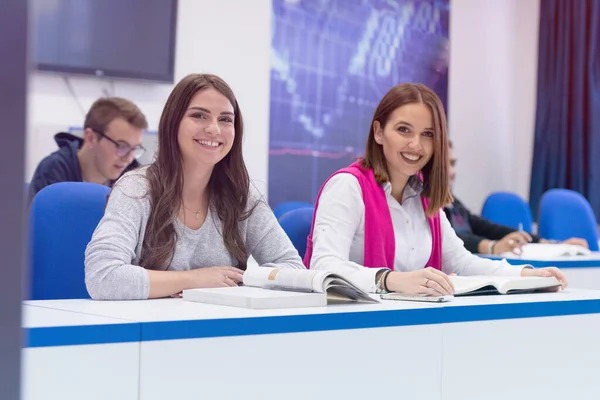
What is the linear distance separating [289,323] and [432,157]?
1278 mm

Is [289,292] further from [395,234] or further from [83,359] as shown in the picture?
[395,234]

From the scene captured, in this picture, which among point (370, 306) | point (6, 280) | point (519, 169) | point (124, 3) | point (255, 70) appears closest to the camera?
point (6, 280)

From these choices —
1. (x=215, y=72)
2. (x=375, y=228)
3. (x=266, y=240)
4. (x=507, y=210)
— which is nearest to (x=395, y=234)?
(x=375, y=228)

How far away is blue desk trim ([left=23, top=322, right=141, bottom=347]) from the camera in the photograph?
3.59 feet

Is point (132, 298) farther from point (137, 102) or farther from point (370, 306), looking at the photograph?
point (137, 102)

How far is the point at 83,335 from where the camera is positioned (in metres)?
1.13

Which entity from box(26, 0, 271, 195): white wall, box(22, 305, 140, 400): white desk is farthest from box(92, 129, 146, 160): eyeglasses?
box(22, 305, 140, 400): white desk

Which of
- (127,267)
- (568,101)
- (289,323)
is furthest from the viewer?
(568,101)

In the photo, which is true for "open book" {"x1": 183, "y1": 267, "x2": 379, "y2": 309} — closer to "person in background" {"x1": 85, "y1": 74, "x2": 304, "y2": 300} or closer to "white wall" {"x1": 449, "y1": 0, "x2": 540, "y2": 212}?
"person in background" {"x1": 85, "y1": 74, "x2": 304, "y2": 300}

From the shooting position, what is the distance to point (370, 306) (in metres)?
1.55

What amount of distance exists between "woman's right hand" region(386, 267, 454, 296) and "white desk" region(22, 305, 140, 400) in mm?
765

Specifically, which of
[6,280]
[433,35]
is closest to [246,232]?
[6,280]

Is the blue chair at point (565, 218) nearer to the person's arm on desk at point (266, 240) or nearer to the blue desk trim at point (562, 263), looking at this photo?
the blue desk trim at point (562, 263)

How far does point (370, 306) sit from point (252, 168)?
10.4ft
